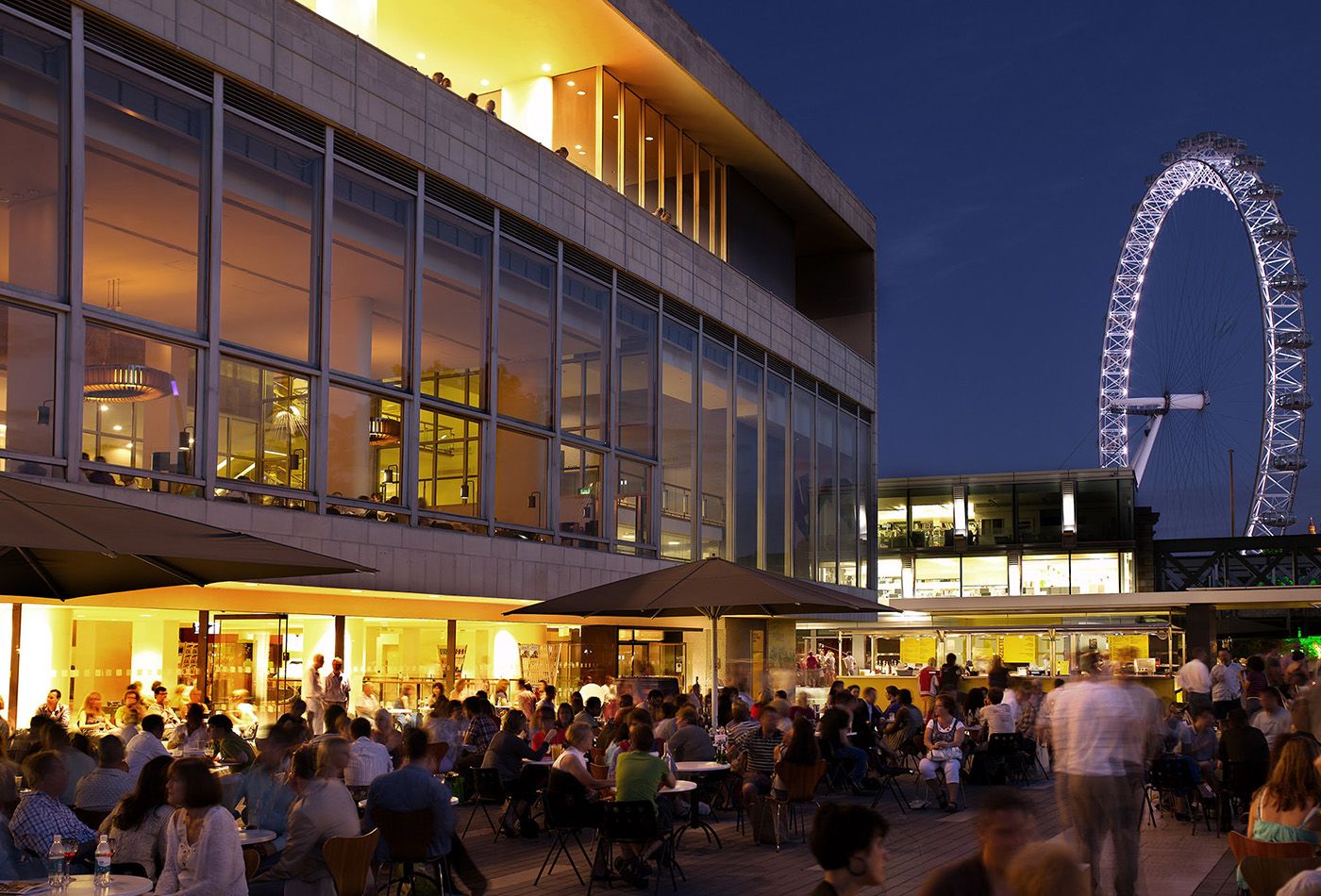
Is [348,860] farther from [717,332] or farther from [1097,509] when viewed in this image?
[1097,509]

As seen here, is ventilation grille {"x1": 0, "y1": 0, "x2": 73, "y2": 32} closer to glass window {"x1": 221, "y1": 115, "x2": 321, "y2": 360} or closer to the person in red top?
glass window {"x1": 221, "y1": 115, "x2": 321, "y2": 360}

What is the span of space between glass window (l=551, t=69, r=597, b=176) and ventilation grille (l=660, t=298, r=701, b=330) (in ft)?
9.23

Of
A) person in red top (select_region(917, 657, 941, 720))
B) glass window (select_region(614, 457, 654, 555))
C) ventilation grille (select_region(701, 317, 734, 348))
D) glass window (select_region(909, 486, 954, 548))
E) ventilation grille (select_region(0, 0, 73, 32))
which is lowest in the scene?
person in red top (select_region(917, 657, 941, 720))

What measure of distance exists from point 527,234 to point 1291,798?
15.3 meters

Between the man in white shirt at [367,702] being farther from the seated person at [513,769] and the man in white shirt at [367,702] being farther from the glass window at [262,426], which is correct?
the seated person at [513,769]

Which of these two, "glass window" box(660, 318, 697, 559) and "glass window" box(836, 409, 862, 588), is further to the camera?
"glass window" box(836, 409, 862, 588)

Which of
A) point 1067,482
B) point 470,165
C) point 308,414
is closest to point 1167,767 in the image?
point 308,414

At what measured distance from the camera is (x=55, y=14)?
1353cm

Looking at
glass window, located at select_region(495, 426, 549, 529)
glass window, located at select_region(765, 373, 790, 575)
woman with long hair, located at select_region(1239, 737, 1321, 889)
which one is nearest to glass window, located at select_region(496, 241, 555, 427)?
glass window, located at select_region(495, 426, 549, 529)

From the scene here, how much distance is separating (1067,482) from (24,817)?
50.4m

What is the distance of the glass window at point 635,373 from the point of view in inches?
925

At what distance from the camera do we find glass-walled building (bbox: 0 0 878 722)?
13.8 m

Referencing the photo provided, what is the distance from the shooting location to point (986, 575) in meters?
54.6

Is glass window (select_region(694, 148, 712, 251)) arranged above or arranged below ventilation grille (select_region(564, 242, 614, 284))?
above
